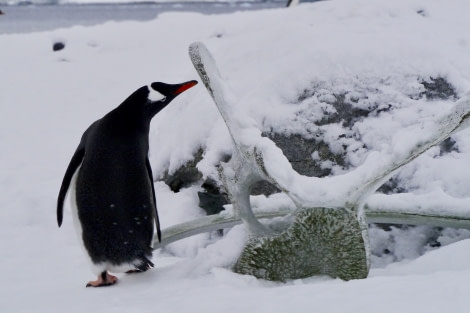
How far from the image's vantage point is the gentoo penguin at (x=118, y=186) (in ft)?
8.50

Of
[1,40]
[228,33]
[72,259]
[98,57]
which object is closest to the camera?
[72,259]

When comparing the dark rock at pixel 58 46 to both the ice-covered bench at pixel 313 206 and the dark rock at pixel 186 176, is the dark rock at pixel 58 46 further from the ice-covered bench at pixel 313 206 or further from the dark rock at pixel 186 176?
the ice-covered bench at pixel 313 206

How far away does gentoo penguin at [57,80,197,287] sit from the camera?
8.50ft

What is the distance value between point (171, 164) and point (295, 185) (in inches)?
69.1

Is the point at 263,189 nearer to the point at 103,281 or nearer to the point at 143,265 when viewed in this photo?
the point at 143,265

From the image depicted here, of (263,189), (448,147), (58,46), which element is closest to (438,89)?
(448,147)

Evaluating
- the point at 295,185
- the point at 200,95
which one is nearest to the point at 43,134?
the point at 200,95

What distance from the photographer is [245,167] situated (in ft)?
7.50

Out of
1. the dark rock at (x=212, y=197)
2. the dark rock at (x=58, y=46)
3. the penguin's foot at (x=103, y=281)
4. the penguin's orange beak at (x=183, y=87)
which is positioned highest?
the dark rock at (x=58, y=46)

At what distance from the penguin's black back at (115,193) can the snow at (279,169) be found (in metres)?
0.14

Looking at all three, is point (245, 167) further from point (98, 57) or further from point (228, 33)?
point (98, 57)

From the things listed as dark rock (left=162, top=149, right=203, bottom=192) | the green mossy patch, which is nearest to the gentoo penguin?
the green mossy patch

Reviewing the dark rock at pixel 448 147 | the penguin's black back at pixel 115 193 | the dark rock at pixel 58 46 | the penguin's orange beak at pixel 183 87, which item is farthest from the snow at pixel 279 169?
the dark rock at pixel 58 46

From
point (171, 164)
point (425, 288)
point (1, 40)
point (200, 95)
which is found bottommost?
point (425, 288)
